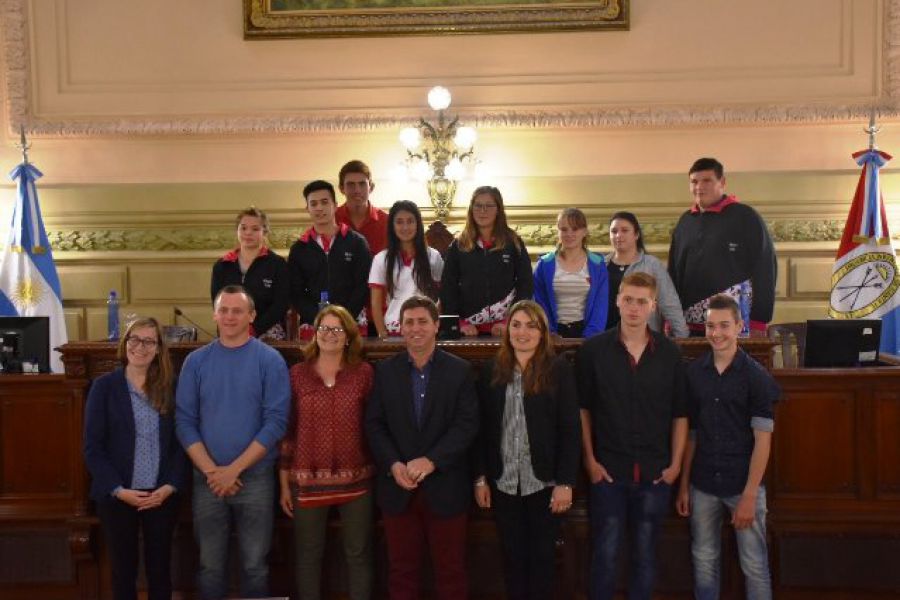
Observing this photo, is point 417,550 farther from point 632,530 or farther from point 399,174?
point 399,174

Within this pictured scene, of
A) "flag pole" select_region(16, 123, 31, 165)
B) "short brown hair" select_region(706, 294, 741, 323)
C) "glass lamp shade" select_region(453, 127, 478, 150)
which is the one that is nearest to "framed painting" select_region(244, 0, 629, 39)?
"glass lamp shade" select_region(453, 127, 478, 150)

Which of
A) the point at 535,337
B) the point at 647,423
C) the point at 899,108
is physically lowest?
the point at 647,423

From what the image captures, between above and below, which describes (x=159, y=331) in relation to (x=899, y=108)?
below

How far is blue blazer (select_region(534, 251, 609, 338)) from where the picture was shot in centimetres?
467

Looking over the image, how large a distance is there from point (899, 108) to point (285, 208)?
14.0 ft

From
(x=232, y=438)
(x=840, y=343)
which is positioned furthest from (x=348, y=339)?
(x=840, y=343)

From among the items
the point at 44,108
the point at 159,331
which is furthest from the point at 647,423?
the point at 44,108

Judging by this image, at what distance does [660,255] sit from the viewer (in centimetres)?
667

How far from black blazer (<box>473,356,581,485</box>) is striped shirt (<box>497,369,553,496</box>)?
2cm

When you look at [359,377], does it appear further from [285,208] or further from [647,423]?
[285,208]

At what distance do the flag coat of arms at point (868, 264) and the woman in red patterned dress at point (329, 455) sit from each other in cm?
372

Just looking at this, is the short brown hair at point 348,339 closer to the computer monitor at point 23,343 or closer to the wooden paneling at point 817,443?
the computer monitor at point 23,343

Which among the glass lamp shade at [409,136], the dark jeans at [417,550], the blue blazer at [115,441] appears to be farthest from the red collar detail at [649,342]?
the glass lamp shade at [409,136]

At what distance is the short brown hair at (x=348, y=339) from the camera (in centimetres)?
391
